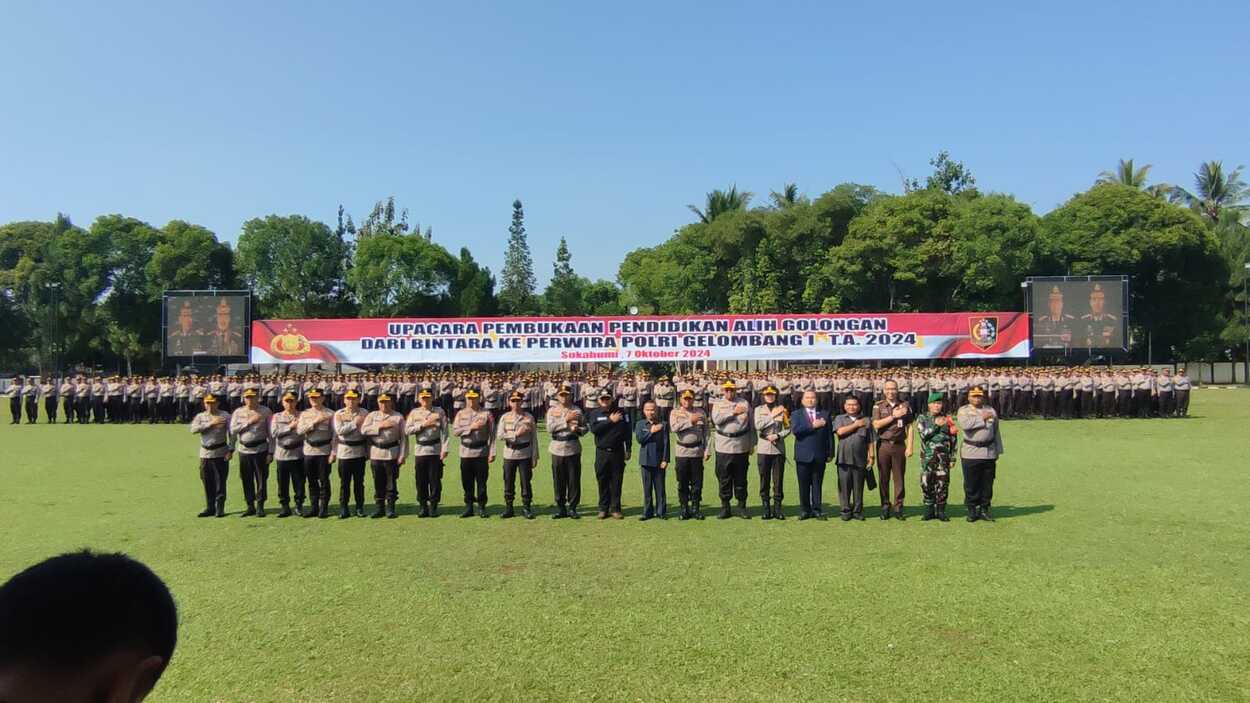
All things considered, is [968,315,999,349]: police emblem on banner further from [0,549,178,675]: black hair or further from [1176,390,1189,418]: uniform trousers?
[0,549,178,675]: black hair

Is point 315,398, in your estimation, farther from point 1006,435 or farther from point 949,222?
point 949,222

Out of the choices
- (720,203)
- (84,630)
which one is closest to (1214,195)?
(720,203)

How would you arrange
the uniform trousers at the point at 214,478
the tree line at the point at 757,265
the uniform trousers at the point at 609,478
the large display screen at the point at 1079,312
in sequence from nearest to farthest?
the uniform trousers at the point at 214,478, the uniform trousers at the point at 609,478, the large display screen at the point at 1079,312, the tree line at the point at 757,265

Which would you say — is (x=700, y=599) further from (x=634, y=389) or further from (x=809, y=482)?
(x=634, y=389)

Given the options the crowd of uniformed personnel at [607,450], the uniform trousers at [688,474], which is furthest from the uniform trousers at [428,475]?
the uniform trousers at [688,474]

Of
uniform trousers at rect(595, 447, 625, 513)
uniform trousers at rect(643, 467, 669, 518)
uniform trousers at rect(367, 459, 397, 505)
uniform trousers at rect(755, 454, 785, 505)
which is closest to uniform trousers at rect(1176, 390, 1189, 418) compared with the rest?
uniform trousers at rect(755, 454, 785, 505)

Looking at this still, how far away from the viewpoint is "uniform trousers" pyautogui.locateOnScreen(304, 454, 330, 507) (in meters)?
10.2

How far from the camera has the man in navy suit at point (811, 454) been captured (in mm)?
9812

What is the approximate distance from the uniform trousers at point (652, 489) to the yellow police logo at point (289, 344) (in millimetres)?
17808

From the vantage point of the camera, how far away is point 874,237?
131 ft

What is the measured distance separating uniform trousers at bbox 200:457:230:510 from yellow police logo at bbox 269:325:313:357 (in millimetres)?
15579

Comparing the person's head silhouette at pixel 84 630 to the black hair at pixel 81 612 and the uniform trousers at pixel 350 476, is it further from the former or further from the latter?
the uniform trousers at pixel 350 476

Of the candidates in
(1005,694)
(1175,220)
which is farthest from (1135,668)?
(1175,220)

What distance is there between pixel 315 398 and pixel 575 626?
623 cm
